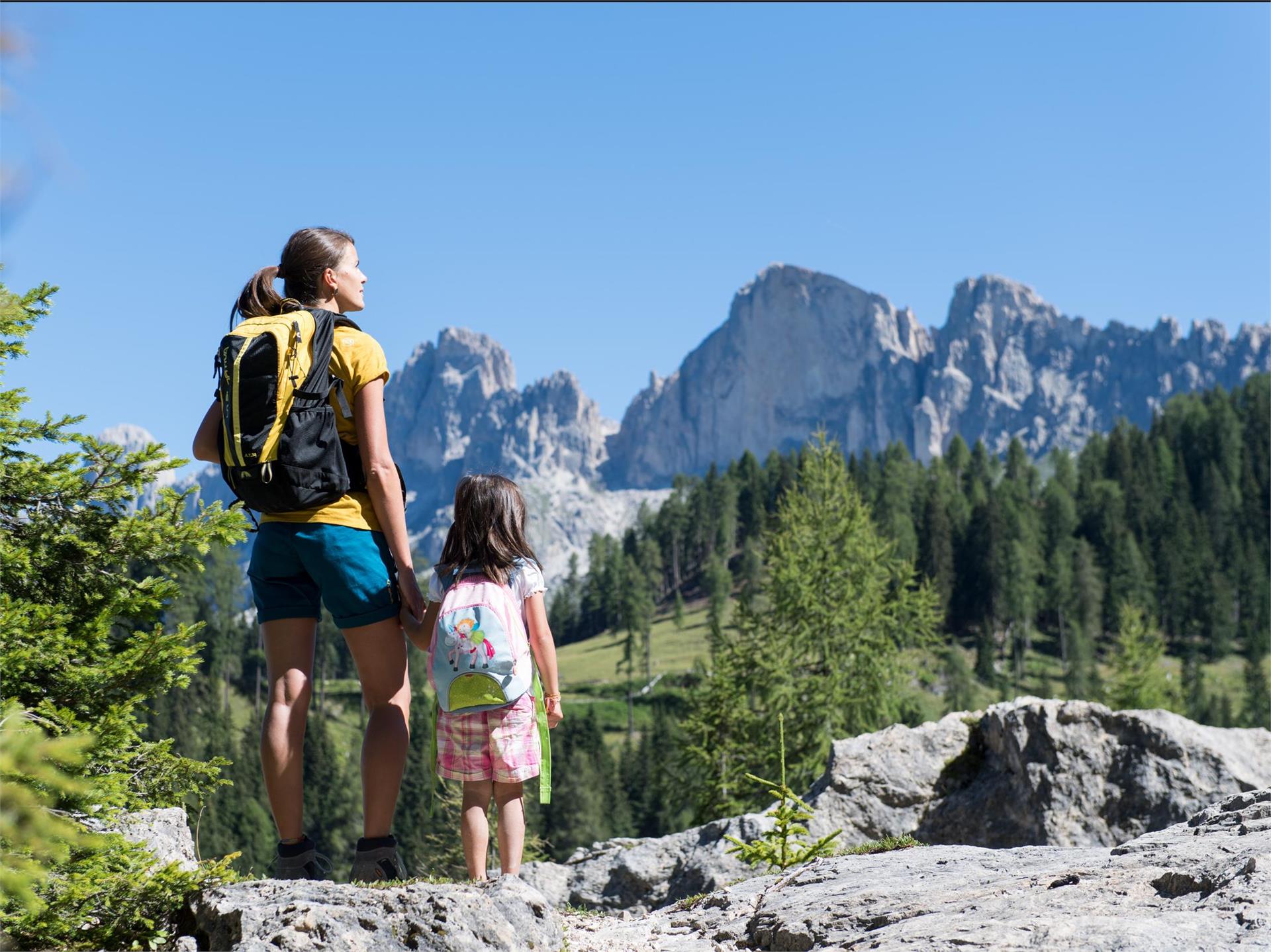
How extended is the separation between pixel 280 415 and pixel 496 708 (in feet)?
5.75

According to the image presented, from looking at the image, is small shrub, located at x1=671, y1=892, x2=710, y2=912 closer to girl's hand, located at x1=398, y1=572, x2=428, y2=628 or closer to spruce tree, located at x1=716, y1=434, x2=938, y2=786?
girl's hand, located at x1=398, y1=572, x2=428, y2=628

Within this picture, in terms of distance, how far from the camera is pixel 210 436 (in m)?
4.91

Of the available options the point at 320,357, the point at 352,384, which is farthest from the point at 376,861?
the point at 320,357

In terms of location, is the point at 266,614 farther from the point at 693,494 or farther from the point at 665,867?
the point at 693,494

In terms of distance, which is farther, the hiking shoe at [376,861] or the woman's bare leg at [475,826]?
the woman's bare leg at [475,826]

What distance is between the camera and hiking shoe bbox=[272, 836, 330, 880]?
15.9ft

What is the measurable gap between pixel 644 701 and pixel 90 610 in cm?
8640

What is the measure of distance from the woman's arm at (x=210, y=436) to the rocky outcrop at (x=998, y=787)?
671cm

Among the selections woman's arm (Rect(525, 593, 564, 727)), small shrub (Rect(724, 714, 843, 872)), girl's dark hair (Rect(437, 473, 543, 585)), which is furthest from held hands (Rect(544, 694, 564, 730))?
small shrub (Rect(724, 714, 843, 872))

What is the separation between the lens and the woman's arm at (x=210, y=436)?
4848mm

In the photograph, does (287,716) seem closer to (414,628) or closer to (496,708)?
(414,628)

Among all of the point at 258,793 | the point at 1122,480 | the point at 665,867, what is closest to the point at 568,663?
the point at 258,793

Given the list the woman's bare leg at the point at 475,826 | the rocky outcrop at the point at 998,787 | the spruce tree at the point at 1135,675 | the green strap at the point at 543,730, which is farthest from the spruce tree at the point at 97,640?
the spruce tree at the point at 1135,675

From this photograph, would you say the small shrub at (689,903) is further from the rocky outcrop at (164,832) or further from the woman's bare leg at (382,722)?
the rocky outcrop at (164,832)
